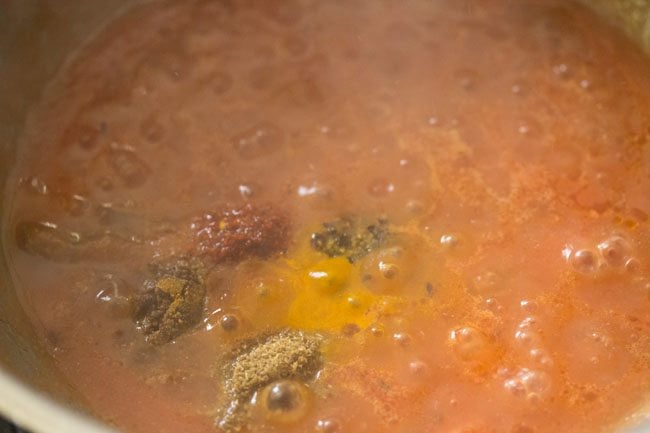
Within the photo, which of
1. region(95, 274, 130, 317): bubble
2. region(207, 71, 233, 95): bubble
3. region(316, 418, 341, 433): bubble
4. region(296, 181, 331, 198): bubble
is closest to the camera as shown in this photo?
region(316, 418, 341, 433): bubble

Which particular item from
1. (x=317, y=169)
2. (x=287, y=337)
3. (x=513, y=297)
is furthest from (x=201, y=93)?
(x=513, y=297)

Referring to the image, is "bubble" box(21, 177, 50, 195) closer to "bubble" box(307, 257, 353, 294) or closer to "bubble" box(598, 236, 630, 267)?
"bubble" box(307, 257, 353, 294)

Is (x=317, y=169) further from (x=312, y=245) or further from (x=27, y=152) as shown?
(x=27, y=152)

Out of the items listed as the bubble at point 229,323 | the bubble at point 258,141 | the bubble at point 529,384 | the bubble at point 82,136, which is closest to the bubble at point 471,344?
the bubble at point 529,384

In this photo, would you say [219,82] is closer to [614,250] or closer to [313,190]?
[313,190]

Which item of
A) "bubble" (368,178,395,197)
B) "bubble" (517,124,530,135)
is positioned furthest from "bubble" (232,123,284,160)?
"bubble" (517,124,530,135)
